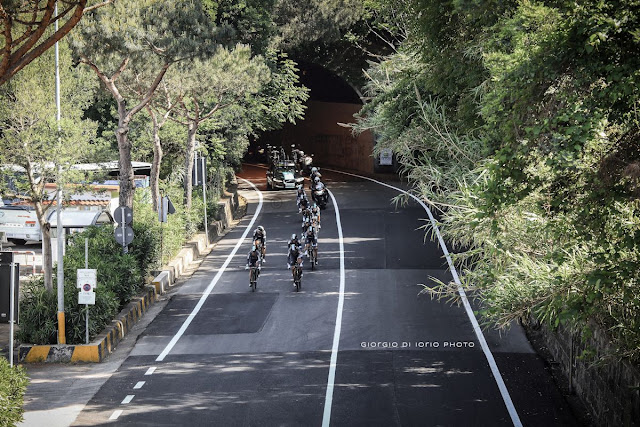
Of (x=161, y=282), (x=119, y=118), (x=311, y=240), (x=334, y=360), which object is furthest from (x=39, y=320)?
(x=311, y=240)

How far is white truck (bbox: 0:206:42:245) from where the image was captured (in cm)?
A: 3169

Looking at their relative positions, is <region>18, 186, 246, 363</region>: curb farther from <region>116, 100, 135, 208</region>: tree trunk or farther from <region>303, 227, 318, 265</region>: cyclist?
<region>303, 227, 318, 265</region>: cyclist

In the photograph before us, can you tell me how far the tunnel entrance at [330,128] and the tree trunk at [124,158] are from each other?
31.7 meters

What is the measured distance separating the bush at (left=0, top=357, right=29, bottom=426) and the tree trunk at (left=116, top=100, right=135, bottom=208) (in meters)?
12.3

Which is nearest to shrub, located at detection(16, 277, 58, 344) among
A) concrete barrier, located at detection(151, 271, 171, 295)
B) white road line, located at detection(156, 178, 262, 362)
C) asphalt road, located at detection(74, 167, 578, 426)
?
asphalt road, located at detection(74, 167, 578, 426)

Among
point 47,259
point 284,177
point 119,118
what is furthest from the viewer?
point 284,177

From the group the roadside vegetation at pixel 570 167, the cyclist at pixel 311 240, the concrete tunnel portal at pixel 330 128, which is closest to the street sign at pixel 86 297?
the roadside vegetation at pixel 570 167

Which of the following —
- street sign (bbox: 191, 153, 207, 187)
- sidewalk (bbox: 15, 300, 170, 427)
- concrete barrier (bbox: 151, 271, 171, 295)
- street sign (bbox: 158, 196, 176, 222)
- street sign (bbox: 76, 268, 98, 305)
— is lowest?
sidewalk (bbox: 15, 300, 170, 427)

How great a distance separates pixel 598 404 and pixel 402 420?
3168mm

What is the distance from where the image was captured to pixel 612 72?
9969mm

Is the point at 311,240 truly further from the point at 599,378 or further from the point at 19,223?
the point at 599,378

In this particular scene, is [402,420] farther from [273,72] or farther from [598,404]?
[273,72]

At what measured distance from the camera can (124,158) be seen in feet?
79.8

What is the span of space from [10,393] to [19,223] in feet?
70.2
